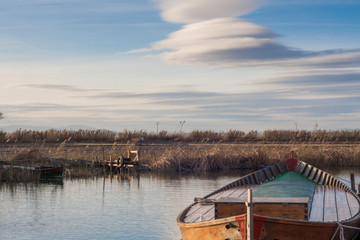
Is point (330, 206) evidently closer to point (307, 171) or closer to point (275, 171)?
point (307, 171)

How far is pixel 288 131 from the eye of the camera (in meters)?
61.2

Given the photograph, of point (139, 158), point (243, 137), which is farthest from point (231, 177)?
point (243, 137)

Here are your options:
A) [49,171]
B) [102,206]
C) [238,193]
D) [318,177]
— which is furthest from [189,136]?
[238,193]

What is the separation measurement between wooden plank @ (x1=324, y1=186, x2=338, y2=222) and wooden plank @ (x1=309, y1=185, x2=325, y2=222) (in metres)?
0.13

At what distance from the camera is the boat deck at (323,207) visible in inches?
574

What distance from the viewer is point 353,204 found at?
16844 millimetres

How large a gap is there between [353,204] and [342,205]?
476 mm

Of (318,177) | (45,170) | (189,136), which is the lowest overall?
(45,170)


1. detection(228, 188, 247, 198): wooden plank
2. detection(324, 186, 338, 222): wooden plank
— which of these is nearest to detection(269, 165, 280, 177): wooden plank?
detection(324, 186, 338, 222): wooden plank

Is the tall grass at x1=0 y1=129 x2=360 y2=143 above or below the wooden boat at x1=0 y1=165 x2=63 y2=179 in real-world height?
above

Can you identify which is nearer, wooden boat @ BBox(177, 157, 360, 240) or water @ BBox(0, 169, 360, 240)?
wooden boat @ BBox(177, 157, 360, 240)

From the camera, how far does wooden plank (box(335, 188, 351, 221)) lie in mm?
14977

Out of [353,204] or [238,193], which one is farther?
[238,193]

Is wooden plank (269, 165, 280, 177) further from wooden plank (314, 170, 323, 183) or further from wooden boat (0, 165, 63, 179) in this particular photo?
wooden boat (0, 165, 63, 179)
